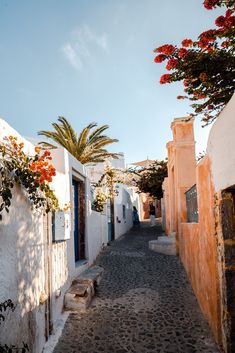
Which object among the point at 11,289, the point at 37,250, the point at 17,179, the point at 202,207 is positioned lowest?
the point at 11,289

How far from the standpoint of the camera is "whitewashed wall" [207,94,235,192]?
2.94 meters

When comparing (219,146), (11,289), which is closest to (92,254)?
(11,289)

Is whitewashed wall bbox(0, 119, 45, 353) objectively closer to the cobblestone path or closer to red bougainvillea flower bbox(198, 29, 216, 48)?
the cobblestone path

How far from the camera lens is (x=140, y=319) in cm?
482

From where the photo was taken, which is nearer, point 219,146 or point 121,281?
point 219,146

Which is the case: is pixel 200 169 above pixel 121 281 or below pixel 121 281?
above

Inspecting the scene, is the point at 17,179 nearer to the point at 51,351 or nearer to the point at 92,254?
the point at 51,351

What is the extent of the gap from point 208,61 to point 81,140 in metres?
9.61

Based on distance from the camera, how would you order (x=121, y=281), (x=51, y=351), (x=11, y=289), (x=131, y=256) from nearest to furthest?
(x=11, y=289), (x=51, y=351), (x=121, y=281), (x=131, y=256)

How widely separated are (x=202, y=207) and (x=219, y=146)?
1691mm

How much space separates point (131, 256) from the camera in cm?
962

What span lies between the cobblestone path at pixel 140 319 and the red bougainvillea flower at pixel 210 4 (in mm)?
4740

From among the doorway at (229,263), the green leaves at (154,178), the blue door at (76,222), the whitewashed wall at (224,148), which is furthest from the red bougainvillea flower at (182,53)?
the green leaves at (154,178)

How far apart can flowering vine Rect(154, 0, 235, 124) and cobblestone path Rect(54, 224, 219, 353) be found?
3.92 m
